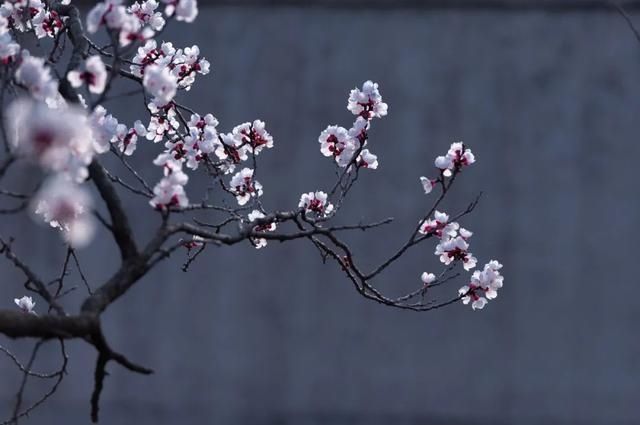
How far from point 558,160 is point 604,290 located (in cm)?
108

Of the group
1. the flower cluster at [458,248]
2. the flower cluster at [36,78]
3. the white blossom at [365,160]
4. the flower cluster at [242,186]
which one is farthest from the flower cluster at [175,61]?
the flower cluster at [36,78]

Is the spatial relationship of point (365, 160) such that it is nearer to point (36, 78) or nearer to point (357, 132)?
point (357, 132)

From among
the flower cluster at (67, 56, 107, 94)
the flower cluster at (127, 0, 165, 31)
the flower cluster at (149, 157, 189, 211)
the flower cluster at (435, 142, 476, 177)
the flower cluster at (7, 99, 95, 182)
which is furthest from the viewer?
the flower cluster at (127, 0, 165, 31)

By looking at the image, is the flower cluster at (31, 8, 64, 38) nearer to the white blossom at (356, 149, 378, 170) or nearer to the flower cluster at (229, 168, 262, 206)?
the flower cluster at (229, 168, 262, 206)

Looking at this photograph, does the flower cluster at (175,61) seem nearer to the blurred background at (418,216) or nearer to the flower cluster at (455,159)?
the flower cluster at (455,159)

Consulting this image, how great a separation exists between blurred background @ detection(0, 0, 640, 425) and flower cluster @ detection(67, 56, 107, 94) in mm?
5206

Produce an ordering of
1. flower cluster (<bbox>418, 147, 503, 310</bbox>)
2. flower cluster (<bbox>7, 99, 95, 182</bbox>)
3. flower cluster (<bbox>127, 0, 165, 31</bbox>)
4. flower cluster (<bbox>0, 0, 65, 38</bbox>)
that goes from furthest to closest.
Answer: flower cluster (<bbox>127, 0, 165, 31</bbox>) < flower cluster (<bbox>0, 0, 65, 38</bbox>) < flower cluster (<bbox>418, 147, 503, 310</bbox>) < flower cluster (<bbox>7, 99, 95, 182</bbox>)

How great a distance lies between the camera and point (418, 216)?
8.29 meters

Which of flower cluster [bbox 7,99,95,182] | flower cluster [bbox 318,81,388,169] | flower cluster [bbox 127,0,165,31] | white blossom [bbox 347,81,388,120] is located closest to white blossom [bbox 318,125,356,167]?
flower cluster [bbox 318,81,388,169]

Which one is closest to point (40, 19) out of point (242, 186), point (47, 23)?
point (47, 23)

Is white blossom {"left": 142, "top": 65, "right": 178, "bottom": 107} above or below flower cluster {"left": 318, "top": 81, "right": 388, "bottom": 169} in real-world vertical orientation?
below

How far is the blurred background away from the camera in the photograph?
327 inches

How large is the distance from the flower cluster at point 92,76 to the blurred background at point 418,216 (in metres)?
5.21

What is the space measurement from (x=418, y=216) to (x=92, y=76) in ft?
17.8
